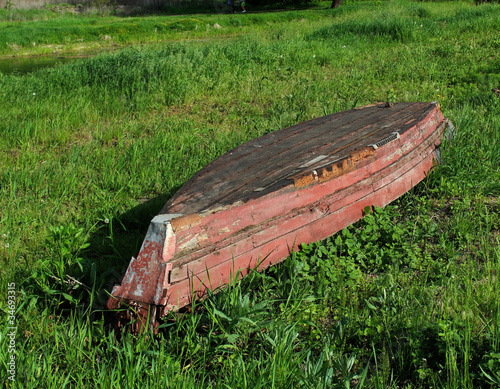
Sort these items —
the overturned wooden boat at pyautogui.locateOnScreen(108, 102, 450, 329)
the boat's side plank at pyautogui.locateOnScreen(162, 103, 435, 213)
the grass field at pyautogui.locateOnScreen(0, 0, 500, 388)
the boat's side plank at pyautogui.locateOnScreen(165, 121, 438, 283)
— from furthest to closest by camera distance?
the boat's side plank at pyautogui.locateOnScreen(162, 103, 435, 213)
the boat's side plank at pyautogui.locateOnScreen(165, 121, 438, 283)
the overturned wooden boat at pyautogui.locateOnScreen(108, 102, 450, 329)
the grass field at pyautogui.locateOnScreen(0, 0, 500, 388)

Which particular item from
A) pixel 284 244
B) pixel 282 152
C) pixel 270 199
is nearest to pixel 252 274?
pixel 284 244

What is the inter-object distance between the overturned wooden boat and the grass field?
0.41 feet

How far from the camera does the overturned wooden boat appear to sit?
6.86ft

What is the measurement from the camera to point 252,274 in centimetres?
242

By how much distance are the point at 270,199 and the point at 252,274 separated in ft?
1.39

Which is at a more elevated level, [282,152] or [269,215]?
[282,152]

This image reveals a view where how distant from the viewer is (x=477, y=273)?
2535 millimetres

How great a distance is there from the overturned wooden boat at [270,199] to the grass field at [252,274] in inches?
4.9

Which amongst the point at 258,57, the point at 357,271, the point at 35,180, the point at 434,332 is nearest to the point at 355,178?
the point at 357,271

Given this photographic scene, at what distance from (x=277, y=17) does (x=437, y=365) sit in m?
20.7

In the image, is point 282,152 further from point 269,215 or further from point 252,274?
point 252,274

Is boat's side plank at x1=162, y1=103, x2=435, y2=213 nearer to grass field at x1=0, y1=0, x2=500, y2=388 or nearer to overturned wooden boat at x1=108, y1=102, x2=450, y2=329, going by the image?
overturned wooden boat at x1=108, y1=102, x2=450, y2=329

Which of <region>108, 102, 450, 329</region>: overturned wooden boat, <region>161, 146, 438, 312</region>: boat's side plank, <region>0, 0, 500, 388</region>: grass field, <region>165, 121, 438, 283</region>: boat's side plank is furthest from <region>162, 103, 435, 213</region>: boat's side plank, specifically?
<region>0, 0, 500, 388</region>: grass field

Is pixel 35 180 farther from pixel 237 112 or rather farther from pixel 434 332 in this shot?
pixel 434 332
